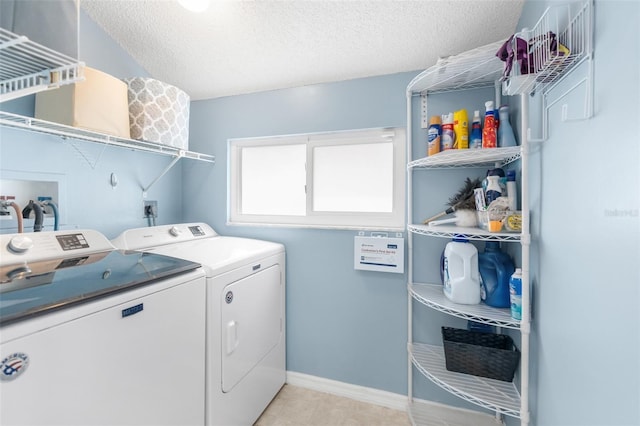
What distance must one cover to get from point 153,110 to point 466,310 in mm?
2147

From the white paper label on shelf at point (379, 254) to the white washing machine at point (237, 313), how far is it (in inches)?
23.8

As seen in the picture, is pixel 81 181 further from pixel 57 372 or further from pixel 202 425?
pixel 202 425

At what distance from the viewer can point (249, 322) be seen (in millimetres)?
1707

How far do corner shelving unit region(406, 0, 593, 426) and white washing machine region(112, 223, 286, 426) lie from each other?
3.10ft

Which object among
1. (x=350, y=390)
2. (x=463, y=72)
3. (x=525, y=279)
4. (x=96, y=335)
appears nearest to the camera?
(x=96, y=335)

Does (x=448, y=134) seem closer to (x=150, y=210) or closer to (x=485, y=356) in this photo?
(x=485, y=356)

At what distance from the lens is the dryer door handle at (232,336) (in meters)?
1.51

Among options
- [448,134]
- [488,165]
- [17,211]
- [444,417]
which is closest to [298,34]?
[448,134]

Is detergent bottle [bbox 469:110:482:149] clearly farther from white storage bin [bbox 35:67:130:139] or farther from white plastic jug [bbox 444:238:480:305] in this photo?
white storage bin [bbox 35:67:130:139]

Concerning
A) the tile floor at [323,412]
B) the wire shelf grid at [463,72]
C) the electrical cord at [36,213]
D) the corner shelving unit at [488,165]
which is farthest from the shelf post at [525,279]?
the electrical cord at [36,213]

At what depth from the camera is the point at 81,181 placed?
177 centimetres

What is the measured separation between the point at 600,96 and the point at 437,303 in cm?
113

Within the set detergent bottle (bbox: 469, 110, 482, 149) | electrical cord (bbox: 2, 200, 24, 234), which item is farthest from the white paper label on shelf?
electrical cord (bbox: 2, 200, 24, 234)

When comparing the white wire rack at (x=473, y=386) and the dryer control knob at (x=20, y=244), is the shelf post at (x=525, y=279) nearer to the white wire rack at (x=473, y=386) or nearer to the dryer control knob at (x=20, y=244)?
the white wire rack at (x=473, y=386)
